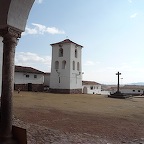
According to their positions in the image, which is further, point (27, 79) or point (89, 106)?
point (27, 79)

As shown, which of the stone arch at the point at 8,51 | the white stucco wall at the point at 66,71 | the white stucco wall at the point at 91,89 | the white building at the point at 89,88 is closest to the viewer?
the stone arch at the point at 8,51

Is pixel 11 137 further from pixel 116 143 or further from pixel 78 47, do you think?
pixel 78 47

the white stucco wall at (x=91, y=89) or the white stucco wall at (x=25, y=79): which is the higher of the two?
the white stucco wall at (x=25, y=79)

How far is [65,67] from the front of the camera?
100.0 feet

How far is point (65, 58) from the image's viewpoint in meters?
30.0

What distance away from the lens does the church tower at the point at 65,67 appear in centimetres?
2986

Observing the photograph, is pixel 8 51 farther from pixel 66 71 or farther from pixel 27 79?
pixel 27 79

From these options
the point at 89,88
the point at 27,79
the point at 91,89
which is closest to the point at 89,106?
the point at 27,79

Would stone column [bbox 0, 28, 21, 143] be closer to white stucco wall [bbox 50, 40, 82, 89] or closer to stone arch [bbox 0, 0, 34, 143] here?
stone arch [bbox 0, 0, 34, 143]

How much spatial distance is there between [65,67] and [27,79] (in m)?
6.15

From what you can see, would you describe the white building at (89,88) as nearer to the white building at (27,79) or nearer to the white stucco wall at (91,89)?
the white stucco wall at (91,89)

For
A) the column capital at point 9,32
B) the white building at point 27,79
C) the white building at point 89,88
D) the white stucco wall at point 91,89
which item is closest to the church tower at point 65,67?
the white building at point 27,79

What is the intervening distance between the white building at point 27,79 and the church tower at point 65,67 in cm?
302

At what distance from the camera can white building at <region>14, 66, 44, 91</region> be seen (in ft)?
97.3
